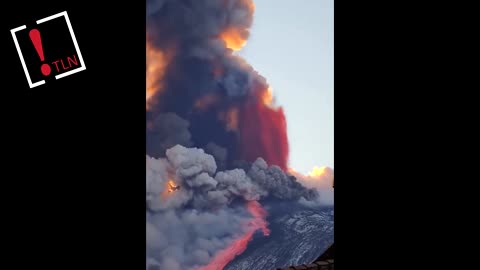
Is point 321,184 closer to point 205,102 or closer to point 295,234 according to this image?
point 295,234

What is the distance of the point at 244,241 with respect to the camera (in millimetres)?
8812

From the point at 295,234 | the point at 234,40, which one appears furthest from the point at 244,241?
the point at 234,40

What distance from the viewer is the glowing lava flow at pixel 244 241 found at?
8.46 metres

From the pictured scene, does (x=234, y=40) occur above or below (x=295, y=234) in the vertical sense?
above

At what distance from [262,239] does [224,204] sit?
48.4 inches
